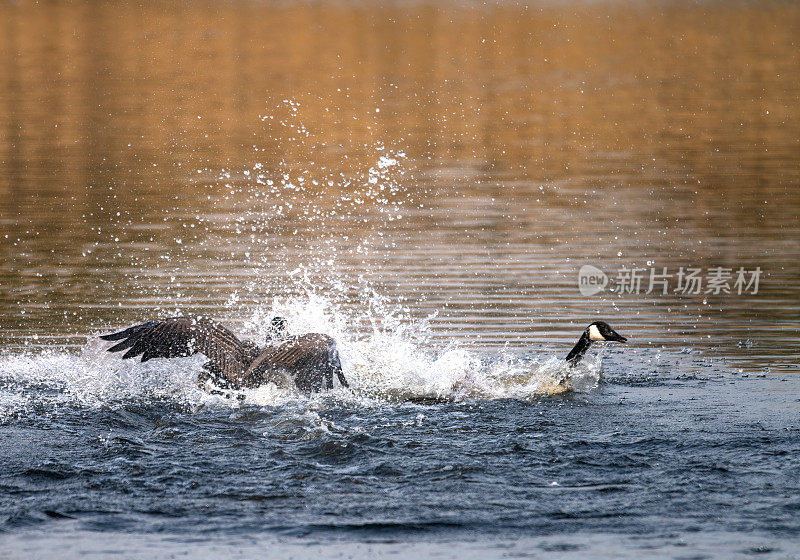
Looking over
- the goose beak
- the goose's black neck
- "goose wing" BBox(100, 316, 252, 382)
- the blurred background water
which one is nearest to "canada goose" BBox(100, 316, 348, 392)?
"goose wing" BBox(100, 316, 252, 382)

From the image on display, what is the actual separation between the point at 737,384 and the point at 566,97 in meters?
21.7

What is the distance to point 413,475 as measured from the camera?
7410 millimetres

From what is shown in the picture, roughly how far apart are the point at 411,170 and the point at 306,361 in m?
12.5

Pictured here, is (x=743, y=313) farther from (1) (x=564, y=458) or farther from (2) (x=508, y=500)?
(2) (x=508, y=500)

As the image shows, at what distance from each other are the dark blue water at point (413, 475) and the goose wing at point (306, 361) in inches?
10.5

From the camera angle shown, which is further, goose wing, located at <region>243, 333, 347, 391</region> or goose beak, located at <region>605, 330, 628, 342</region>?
goose beak, located at <region>605, 330, 628, 342</region>

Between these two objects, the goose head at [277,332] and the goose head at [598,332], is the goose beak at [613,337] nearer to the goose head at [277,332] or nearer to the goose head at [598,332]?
the goose head at [598,332]

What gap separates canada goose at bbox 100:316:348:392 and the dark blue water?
314mm

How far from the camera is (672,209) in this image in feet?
60.0

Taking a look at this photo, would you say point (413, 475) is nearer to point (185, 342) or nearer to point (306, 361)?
point (306, 361)

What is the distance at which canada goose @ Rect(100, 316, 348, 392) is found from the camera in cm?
913

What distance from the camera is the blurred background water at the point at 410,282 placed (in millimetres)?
7094

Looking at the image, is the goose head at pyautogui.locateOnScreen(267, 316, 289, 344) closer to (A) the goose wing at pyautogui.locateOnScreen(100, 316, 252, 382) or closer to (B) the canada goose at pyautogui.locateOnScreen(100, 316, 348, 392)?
(B) the canada goose at pyautogui.locateOnScreen(100, 316, 348, 392)

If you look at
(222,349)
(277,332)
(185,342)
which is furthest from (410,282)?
(185,342)
